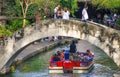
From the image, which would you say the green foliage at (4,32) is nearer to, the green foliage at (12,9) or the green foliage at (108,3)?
the green foliage at (12,9)

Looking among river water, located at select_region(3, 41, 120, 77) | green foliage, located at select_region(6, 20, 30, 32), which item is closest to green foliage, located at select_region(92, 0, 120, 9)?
river water, located at select_region(3, 41, 120, 77)

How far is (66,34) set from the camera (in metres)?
28.5

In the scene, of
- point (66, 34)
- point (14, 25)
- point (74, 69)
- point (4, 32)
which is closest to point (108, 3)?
point (14, 25)

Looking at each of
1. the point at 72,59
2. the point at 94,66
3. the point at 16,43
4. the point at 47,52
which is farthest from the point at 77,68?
the point at 47,52

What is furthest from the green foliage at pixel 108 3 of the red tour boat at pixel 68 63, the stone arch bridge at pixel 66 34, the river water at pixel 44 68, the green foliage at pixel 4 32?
the stone arch bridge at pixel 66 34

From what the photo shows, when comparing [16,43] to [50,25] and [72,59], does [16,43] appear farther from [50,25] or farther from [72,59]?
[72,59]

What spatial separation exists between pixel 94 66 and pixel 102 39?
443 inches

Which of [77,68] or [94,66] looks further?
[94,66]

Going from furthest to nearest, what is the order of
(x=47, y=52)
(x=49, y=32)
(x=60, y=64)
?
(x=47, y=52), (x=60, y=64), (x=49, y=32)

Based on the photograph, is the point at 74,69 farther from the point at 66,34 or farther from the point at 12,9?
the point at 12,9

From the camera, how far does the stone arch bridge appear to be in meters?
26.9

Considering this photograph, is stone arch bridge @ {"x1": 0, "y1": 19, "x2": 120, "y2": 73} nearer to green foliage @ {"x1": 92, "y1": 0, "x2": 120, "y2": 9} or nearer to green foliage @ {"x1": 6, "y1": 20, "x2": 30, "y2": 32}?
green foliage @ {"x1": 6, "y1": 20, "x2": 30, "y2": 32}

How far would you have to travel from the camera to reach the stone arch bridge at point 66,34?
2686 cm

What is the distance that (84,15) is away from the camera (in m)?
28.6
